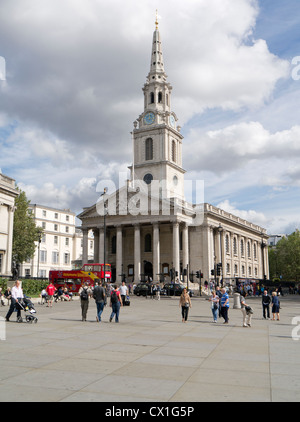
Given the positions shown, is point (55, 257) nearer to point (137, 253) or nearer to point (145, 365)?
point (137, 253)

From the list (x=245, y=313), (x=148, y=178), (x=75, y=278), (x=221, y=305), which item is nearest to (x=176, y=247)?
(x=148, y=178)

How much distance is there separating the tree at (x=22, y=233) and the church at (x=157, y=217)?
9.87 metres

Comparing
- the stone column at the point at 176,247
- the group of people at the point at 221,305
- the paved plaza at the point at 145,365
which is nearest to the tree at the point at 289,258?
the stone column at the point at 176,247

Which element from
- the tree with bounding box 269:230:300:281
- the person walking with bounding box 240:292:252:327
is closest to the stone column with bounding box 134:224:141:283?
the person walking with bounding box 240:292:252:327

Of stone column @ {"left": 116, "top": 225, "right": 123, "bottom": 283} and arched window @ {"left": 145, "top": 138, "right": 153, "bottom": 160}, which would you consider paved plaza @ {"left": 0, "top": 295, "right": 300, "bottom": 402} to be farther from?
arched window @ {"left": 145, "top": 138, "right": 153, "bottom": 160}

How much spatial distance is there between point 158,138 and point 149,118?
4.28 metres

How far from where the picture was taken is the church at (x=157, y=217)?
6338 cm

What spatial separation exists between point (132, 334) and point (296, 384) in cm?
790

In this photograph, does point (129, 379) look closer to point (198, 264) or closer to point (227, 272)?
point (198, 264)

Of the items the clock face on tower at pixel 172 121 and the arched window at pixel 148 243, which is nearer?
the arched window at pixel 148 243

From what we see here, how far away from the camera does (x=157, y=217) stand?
207 ft

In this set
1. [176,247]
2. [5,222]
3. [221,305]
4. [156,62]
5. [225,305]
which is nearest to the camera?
[225,305]

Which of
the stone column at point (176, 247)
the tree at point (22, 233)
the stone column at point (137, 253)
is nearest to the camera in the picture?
the tree at point (22, 233)

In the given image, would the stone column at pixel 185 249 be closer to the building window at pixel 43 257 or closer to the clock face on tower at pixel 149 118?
the clock face on tower at pixel 149 118
